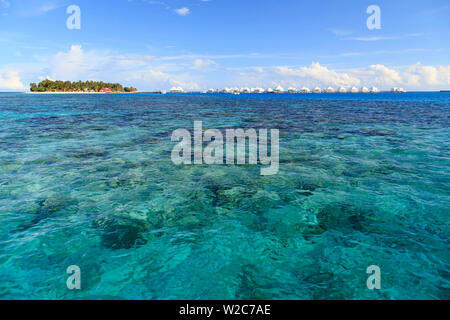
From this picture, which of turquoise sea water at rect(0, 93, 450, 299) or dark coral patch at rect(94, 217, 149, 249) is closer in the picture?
turquoise sea water at rect(0, 93, 450, 299)

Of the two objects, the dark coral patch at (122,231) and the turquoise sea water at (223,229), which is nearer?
the turquoise sea water at (223,229)

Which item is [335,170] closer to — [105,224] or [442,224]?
[442,224]

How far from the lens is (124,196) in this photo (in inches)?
394

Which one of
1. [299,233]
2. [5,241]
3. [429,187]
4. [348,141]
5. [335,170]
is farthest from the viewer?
[348,141]

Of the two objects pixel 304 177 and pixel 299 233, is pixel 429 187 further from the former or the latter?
pixel 299 233

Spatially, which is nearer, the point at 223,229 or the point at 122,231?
the point at 122,231

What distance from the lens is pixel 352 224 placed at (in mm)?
8141

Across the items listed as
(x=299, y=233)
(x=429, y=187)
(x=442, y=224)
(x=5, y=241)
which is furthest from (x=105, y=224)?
(x=429, y=187)

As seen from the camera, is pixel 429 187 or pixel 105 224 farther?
pixel 429 187
